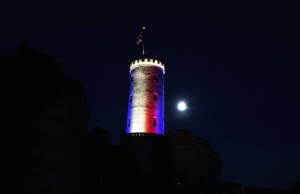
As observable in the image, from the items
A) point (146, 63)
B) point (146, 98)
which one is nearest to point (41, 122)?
point (146, 98)

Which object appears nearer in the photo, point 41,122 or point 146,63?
point 41,122

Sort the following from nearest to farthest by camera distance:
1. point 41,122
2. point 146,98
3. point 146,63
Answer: point 41,122 → point 146,98 → point 146,63

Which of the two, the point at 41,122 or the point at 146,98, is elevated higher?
the point at 146,98

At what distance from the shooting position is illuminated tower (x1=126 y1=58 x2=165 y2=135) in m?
34.6

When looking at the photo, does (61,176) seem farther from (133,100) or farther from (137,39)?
(137,39)

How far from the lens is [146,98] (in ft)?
116

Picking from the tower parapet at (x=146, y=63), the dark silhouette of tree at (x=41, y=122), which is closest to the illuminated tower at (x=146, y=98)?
the tower parapet at (x=146, y=63)

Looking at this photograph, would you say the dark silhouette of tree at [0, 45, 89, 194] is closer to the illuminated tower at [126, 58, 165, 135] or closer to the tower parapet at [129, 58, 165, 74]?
the illuminated tower at [126, 58, 165, 135]

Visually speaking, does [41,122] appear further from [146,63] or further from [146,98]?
[146,63]

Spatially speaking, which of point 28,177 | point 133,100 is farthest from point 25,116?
point 133,100

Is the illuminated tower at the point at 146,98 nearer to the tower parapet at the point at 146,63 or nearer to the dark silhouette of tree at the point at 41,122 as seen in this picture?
the tower parapet at the point at 146,63

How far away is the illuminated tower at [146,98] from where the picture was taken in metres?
34.6

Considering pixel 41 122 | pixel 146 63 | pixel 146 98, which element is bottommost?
pixel 41 122

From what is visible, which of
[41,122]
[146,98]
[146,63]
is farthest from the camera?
[146,63]
